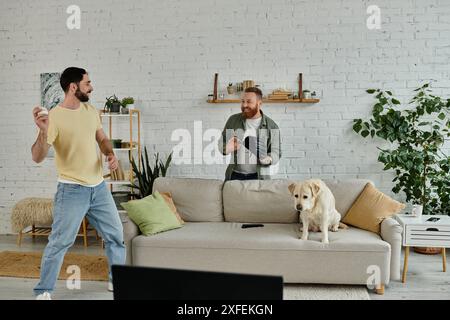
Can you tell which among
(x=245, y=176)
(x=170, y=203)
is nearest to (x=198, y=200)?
(x=170, y=203)

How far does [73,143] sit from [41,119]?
29cm

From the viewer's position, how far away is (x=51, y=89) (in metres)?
4.97

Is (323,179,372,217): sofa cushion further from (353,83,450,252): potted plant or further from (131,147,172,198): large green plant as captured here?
(131,147,172,198): large green plant

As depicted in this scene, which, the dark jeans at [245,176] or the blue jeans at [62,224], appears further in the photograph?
the dark jeans at [245,176]

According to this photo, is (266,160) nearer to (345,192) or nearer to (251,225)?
(251,225)

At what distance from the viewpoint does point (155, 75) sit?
188 inches

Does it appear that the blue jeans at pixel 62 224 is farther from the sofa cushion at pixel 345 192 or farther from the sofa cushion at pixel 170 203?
the sofa cushion at pixel 345 192

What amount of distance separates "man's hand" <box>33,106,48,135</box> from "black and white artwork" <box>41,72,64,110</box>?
2.34 meters

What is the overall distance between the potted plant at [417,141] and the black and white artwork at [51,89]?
3159 mm

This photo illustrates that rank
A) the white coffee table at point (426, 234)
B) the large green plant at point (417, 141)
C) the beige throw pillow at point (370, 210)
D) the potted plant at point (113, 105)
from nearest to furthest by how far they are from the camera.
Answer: the white coffee table at point (426, 234) < the beige throw pillow at point (370, 210) < the large green plant at point (417, 141) < the potted plant at point (113, 105)

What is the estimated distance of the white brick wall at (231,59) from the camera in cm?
443

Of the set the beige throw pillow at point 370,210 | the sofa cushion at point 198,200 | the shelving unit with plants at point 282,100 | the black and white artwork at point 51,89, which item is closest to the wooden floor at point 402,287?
the beige throw pillow at point 370,210
